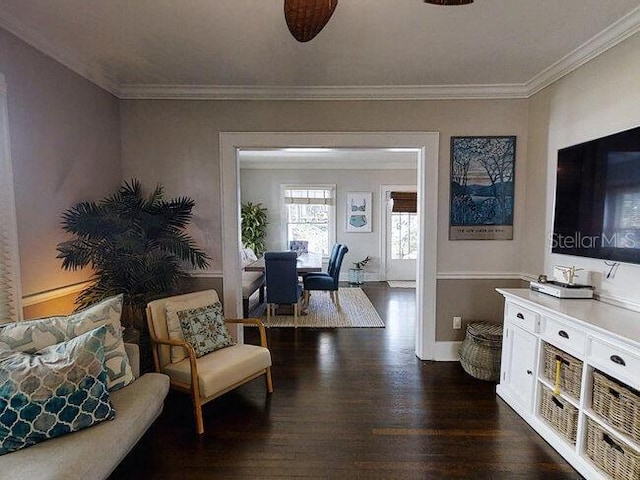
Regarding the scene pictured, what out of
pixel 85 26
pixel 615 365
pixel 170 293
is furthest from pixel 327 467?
pixel 85 26

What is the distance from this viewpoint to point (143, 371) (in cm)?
271

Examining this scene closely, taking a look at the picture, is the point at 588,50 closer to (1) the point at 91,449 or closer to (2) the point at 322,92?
(2) the point at 322,92

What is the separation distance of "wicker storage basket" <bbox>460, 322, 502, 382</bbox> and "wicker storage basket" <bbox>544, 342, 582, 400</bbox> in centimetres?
68

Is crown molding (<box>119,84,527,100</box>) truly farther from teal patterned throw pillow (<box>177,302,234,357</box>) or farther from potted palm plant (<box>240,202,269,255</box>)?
potted palm plant (<box>240,202,269,255</box>)

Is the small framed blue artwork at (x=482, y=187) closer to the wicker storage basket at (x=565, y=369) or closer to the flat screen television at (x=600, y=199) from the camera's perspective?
the flat screen television at (x=600, y=199)

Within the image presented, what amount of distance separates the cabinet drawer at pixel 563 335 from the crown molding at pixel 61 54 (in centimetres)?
389

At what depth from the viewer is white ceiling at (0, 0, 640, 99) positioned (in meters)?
2.00

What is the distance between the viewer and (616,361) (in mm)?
1681

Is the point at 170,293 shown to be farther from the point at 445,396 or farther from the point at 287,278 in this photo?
Result: the point at 445,396

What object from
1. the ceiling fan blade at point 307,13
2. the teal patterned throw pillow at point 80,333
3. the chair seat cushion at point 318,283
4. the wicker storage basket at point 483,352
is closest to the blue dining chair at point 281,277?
the chair seat cushion at point 318,283

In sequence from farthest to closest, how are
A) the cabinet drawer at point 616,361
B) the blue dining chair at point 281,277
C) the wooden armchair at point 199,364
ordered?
the blue dining chair at point 281,277, the wooden armchair at point 199,364, the cabinet drawer at point 616,361

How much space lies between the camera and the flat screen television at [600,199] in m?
2.01

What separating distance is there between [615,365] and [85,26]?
371 centimetres

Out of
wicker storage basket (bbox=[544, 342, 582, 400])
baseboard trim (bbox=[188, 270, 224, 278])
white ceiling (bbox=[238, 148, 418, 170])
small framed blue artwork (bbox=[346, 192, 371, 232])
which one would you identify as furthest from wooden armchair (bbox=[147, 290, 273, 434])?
small framed blue artwork (bbox=[346, 192, 371, 232])
